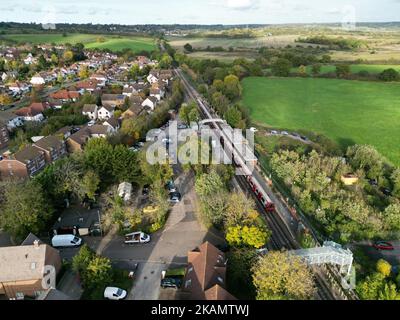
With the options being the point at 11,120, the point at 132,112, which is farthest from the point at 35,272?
the point at 11,120

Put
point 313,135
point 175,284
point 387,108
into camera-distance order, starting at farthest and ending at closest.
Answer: point 387,108 < point 313,135 < point 175,284

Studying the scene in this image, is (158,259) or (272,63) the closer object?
(158,259)

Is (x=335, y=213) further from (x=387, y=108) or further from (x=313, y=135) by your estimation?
(x=387, y=108)

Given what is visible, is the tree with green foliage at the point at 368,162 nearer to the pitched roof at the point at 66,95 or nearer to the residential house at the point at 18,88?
the pitched roof at the point at 66,95

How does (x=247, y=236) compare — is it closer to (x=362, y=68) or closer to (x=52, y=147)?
(x=52, y=147)

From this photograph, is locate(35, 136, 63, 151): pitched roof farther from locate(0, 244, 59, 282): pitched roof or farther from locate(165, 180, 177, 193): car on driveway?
locate(0, 244, 59, 282): pitched roof

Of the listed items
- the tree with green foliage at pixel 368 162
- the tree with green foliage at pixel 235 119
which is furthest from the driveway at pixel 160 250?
the tree with green foliage at pixel 235 119

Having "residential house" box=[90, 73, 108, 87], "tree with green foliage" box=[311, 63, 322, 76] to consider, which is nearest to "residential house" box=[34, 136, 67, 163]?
"residential house" box=[90, 73, 108, 87]

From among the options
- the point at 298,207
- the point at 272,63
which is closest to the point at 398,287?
the point at 298,207
